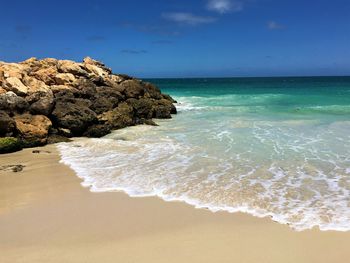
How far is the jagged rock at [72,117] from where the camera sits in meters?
14.8

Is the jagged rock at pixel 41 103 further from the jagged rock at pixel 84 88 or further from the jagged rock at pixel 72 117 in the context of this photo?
the jagged rock at pixel 84 88

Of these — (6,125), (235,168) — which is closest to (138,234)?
(235,168)

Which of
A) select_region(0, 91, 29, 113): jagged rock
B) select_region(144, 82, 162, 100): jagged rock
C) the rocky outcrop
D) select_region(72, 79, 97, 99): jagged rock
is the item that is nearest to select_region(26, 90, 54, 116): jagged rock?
the rocky outcrop

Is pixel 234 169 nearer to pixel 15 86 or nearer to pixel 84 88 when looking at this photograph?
pixel 15 86

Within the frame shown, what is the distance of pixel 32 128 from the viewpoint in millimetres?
13258

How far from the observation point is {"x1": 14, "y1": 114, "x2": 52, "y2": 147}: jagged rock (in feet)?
42.3

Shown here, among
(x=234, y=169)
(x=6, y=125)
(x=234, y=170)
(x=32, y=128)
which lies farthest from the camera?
(x=32, y=128)

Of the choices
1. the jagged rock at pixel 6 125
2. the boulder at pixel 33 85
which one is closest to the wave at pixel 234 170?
the jagged rock at pixel 6 125

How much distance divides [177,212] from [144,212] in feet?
1.96

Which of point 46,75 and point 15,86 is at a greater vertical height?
point 46,75

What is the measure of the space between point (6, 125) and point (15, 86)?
11.7 ft

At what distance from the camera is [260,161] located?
414 inches

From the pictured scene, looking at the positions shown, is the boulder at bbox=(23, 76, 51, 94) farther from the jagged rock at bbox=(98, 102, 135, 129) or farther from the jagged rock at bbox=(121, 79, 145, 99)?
the jagged rock at bbox=(121, 79, 145, 99)

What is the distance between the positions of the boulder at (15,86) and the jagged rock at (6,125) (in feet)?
9.39
